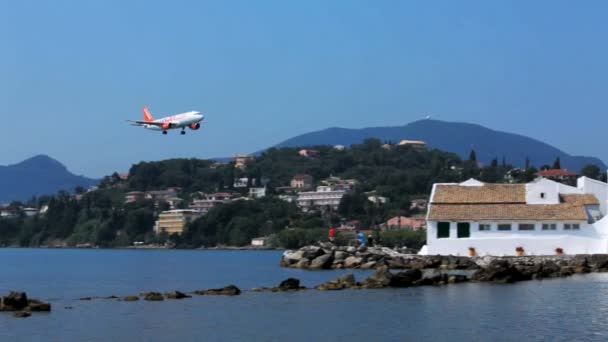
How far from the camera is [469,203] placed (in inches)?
2367

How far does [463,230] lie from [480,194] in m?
3.18

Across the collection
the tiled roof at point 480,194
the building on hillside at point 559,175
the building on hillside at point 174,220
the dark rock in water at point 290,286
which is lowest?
the dark rock in water at point 290,286

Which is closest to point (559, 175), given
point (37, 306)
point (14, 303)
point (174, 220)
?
point (174, 220)

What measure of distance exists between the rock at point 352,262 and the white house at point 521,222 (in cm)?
538

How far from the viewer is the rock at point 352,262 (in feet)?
212

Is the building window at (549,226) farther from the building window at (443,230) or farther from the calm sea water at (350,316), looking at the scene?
the calm sea water at (350,316)

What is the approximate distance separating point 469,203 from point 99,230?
124 meters

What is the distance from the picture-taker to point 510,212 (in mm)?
58375

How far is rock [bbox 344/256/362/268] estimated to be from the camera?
6450 cm

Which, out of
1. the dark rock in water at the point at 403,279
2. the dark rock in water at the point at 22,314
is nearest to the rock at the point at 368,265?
the dark rock in water at the point at 403,279

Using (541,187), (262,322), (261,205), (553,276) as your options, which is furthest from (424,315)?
(261,205)

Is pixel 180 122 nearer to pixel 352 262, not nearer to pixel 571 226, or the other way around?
pixel 352 262

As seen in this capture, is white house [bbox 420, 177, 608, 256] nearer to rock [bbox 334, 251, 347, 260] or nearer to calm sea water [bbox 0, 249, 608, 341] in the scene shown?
rock [bbox 334, 251, 347, 260]

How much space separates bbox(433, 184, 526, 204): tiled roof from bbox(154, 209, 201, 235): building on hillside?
11531cm
